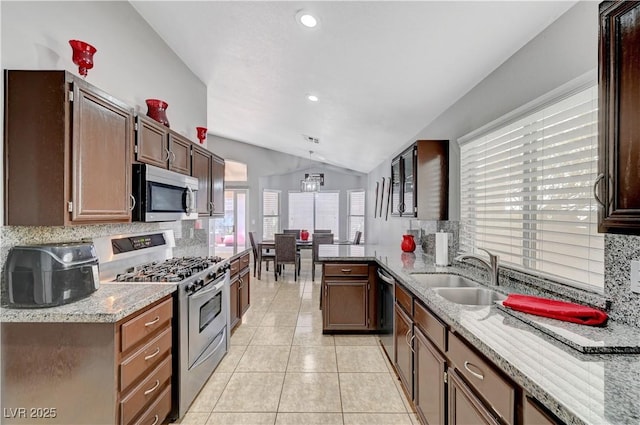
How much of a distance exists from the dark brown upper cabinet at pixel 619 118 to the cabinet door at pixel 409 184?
6.66 feet

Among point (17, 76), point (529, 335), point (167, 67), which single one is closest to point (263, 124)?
point (167, 67)

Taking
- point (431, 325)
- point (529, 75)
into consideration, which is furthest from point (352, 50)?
point (431, 325)

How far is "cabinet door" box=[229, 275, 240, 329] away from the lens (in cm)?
341

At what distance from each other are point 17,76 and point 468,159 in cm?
309

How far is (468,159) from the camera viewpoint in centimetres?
276

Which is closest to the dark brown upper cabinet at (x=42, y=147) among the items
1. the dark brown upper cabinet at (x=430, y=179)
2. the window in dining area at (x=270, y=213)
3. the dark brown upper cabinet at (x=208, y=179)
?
the dark brown upper cabinet at (x=208, y=179)

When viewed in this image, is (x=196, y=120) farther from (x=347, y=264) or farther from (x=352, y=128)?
(x=347, y=264)

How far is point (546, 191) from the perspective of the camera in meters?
1.75

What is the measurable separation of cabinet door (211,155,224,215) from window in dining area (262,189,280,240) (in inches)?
175

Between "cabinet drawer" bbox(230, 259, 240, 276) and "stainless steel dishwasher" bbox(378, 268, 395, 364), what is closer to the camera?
"stainless steel dishwasher" bbox(378, 268, 395, 364)

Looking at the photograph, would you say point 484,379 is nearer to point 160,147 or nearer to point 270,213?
point 160,147

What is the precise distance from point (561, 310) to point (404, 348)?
3.93ft

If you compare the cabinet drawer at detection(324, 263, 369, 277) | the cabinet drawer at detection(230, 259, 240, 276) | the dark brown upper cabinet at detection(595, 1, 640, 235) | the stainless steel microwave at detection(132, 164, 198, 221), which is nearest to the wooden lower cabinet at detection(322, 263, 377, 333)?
the cabinet drawer at detection(324, 263, 369, 277)

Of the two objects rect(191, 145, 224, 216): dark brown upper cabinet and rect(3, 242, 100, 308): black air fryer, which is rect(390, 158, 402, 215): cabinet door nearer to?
rect(191, 145, 224, 216): dark brown upper cabinet
